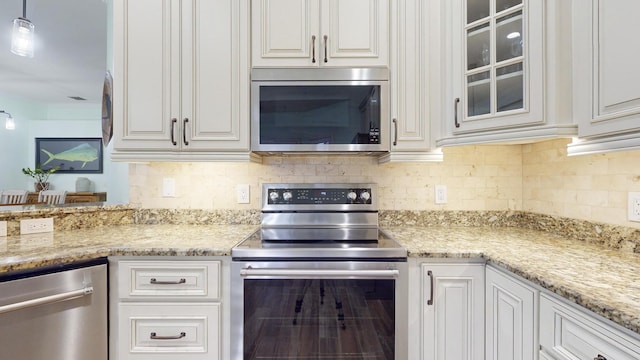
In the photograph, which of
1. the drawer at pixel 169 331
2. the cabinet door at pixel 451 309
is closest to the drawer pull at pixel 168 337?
the drawer at pixel 169 331

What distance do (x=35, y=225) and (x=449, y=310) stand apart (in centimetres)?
209

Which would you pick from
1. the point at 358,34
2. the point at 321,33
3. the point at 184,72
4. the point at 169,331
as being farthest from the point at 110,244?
the point at 358,34

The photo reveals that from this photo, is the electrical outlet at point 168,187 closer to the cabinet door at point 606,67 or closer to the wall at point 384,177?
the wall at point 384,177

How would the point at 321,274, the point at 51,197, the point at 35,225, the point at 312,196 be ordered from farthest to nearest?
the point at 51,197 < the point at 312,196 < the point at 35,225 < the point at 321,274

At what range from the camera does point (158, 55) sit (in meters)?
1.59

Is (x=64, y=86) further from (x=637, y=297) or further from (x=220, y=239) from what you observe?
(x=637, y=297)

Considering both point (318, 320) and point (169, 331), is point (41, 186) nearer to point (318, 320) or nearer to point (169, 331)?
point (169, 331)

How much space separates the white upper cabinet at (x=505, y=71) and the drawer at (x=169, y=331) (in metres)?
1.42

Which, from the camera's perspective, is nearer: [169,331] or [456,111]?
[169,331]

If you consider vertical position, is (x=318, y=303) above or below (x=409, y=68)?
below

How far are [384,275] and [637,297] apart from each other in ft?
2.45

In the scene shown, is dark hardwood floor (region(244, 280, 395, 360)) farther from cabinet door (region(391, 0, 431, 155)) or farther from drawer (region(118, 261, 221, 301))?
cabinet door (region(391, 0, 431, 155))

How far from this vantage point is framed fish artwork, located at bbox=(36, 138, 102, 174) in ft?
19.3

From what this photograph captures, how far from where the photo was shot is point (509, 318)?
112cm
